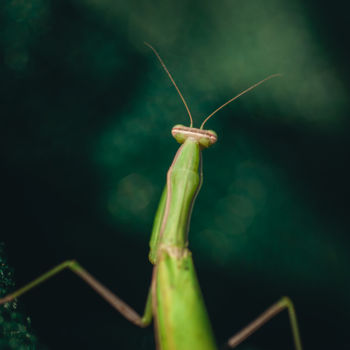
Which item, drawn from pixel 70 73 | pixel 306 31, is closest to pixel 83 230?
pixel 70 73

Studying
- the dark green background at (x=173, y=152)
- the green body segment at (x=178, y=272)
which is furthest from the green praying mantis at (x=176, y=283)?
the dark green background at (x=173, y=152)

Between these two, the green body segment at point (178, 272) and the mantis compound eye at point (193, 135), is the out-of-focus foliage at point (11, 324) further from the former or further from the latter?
the mantis compound eye at point (193, 135)

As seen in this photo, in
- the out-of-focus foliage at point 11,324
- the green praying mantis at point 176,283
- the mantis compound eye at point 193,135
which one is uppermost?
the mantis compound eye at point 193,135

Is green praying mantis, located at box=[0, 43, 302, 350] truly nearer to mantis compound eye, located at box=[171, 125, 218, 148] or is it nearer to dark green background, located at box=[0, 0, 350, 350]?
mantis compound eye, located at box=[171, 125, 218, 148]

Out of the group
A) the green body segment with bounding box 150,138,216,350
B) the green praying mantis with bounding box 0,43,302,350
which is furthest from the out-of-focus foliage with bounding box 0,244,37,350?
the green body segment with bounding box 150,138,216,350

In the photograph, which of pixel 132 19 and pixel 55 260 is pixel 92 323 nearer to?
pixel 55 260

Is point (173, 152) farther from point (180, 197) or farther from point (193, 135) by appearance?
point (180, 197)
